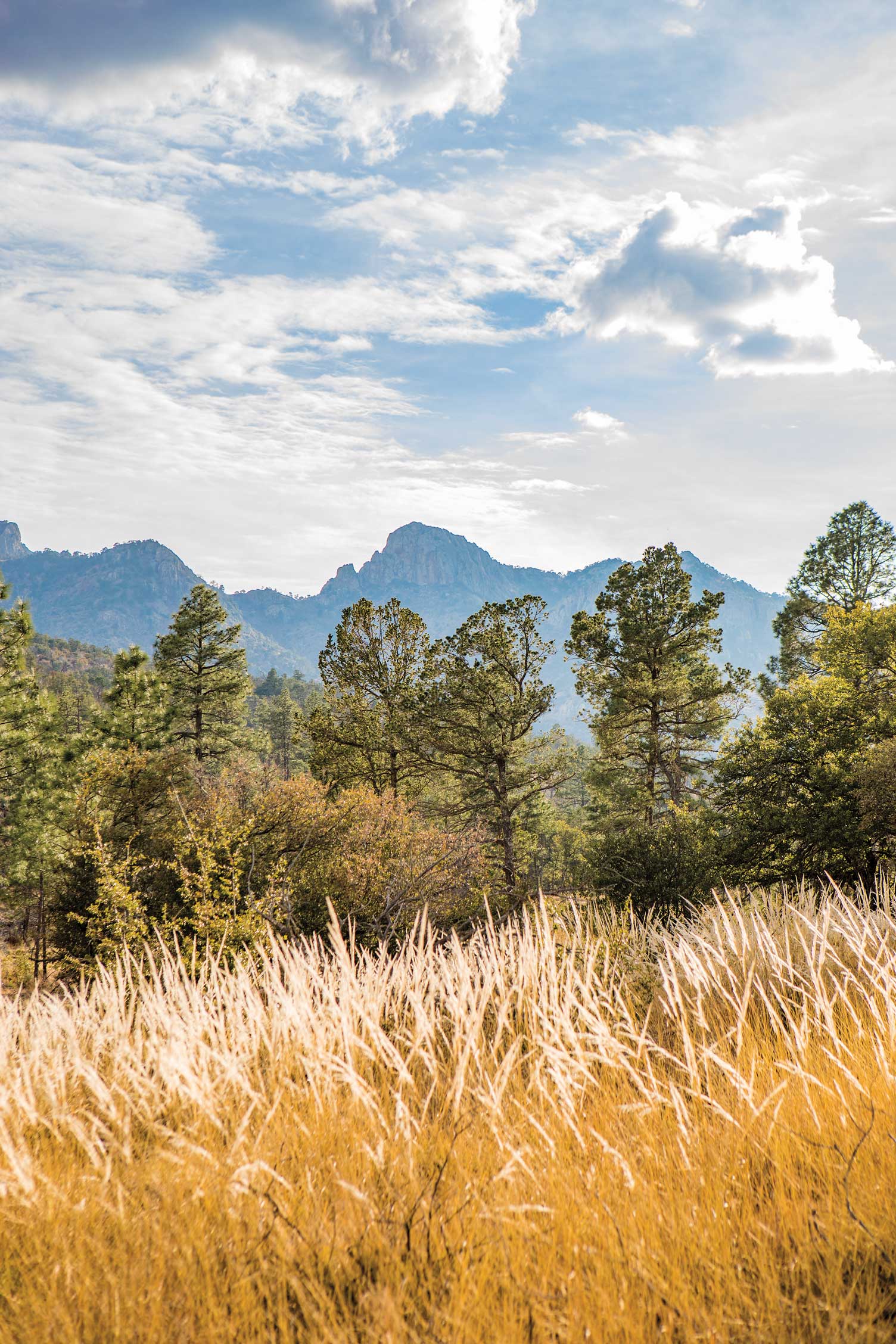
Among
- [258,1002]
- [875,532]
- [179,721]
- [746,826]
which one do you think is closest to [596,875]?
[746,826]

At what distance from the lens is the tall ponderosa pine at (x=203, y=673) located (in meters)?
34.9

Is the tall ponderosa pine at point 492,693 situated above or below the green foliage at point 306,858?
above

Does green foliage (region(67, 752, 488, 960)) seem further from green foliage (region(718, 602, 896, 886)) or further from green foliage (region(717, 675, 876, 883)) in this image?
green foliage (region(718, 602, 896, 886))

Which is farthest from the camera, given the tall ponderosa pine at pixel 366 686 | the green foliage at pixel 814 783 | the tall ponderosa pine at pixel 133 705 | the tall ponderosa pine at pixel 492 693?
the tall ponderosa pine at pixel 133 705

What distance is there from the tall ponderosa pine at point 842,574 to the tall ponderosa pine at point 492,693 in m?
14.2

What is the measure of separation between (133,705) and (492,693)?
17.5 metres

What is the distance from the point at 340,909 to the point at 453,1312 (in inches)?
620

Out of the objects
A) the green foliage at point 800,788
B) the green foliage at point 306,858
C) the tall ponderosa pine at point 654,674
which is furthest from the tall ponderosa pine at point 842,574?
the green foliage at point 306,858

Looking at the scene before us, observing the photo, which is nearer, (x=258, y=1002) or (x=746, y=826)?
(x=258, y=1002)

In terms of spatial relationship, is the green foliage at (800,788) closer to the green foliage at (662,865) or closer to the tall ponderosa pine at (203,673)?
the green foliage at (662,865)

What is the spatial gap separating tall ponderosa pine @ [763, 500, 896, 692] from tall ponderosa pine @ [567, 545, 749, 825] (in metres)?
7.19

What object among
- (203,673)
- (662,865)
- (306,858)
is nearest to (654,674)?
(662,865)

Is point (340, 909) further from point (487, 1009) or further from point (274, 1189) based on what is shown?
point (274, 1189)

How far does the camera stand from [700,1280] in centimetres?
191
